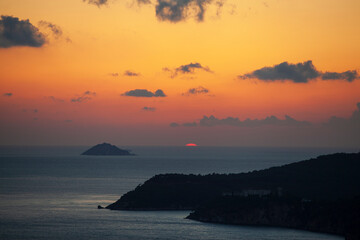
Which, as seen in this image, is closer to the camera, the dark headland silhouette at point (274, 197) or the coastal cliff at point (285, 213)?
the coastal cliff at point (285, 213)

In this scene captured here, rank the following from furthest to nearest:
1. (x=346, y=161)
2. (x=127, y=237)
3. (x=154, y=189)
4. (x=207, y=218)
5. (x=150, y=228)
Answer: (x=346, y=161) → (x=154, y=189) → (x=207, y=218) → (x=150, y=228) → (x=127, y=237)

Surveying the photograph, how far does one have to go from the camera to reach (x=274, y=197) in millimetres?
130500

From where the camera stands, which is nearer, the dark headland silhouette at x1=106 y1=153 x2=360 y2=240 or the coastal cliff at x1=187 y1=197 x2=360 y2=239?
the coastal cliff at x1=187 y1=197 x2=360 y2=239

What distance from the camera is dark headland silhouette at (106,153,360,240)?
120m

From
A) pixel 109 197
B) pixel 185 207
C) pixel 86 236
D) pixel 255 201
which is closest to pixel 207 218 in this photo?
pixel 255 201

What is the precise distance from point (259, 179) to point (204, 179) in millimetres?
→ 14768

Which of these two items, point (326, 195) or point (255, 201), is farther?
point (326, 195)

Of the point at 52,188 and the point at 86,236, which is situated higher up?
the point at 52,188

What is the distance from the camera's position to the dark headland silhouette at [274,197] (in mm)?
119688

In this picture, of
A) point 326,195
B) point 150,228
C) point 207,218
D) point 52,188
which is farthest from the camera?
point 52,188

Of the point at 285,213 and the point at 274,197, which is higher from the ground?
the point at 274,197

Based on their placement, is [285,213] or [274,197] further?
[274,197]

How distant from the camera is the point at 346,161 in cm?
16838

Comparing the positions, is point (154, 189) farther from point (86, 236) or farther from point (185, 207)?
point (86, 236)
